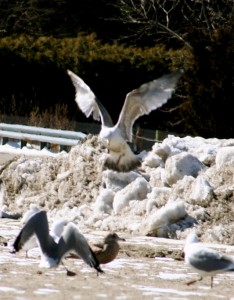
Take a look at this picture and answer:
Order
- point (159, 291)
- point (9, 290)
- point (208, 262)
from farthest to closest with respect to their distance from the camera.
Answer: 1. point (208, 262)
2. point (159, 291)
3. point (9, 290)

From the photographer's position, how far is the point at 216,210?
1655cm

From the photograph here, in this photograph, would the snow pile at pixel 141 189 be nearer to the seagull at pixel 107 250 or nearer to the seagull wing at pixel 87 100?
the seagull wing at pixel 87 100

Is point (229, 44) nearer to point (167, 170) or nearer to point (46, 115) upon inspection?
point (46, 115)

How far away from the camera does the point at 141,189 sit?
699 inches

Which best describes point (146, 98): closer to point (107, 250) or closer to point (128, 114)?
point (128, 114)

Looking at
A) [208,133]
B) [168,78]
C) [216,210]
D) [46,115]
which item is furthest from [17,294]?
[46,115]

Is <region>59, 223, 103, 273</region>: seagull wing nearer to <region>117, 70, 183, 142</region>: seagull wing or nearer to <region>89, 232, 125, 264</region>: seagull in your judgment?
<region>89, 232, 125, 264</region>: seagull

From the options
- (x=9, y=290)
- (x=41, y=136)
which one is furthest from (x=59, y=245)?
(x=41, y=136)

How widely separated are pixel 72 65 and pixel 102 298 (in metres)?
27.9

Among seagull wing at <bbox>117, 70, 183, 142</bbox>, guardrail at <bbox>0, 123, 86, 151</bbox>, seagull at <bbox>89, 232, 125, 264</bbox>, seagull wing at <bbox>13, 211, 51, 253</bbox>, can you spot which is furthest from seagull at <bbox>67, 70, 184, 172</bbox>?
seagull wing at <bbox>13, 211, 51, 253</bbox>

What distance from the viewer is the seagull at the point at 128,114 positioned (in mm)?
19344

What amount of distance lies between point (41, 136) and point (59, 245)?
16.0m

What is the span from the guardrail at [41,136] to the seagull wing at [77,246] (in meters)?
14.2

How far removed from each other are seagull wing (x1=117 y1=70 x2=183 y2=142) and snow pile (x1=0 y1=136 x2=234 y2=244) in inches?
26.1
